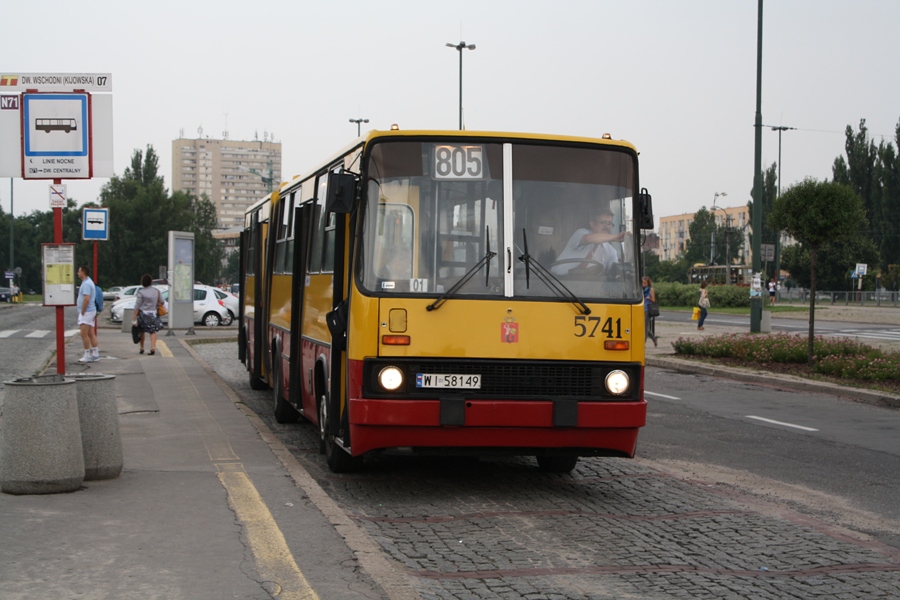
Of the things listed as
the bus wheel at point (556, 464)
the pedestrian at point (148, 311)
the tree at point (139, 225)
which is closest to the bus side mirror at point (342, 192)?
the bus wheel at point (556, 464)

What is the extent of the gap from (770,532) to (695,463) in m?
3.15

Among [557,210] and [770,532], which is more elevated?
[557,210]

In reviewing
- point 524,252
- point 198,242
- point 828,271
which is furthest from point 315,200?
point 198,242

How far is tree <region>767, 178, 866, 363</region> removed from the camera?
20109mm

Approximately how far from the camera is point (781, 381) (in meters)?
18.4

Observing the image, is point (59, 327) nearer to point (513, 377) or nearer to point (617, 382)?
point (513, 377)

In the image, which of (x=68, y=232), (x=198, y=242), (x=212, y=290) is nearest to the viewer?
(x=212, y=290)

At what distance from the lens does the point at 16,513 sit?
6.57 m

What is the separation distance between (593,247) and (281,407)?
5747 mm

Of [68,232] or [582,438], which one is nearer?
[582,438]

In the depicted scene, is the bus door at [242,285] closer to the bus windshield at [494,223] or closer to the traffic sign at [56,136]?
the traffic sign at [56,136]

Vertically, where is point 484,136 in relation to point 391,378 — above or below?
above

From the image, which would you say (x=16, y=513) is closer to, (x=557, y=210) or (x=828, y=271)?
(x=557, y=210)

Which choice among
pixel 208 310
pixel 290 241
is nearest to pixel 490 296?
pixel 290 241
